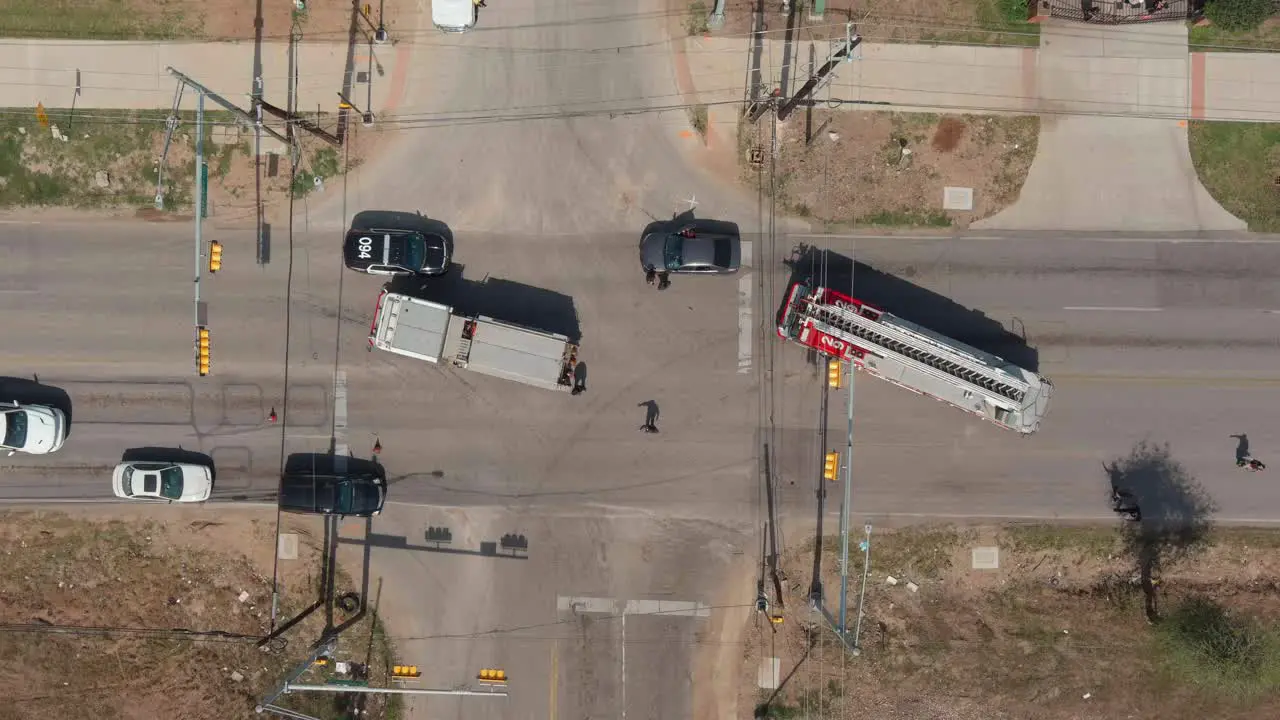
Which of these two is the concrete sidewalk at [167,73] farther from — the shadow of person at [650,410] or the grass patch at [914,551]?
the grass patch at [914,551]

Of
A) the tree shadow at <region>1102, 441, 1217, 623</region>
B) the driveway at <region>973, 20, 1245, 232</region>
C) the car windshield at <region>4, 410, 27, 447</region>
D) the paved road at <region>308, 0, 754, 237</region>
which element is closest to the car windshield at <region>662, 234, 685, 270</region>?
the paved road at <region>308, 0, 754, 237</region>

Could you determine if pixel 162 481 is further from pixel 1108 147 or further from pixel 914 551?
pixel 1108 147

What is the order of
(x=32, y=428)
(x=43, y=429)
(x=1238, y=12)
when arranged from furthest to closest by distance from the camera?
(x=43, y=429) → (x=32, y=428) → (x=1238, y=12)

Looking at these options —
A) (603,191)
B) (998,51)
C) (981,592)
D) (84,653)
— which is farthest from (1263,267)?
(84,653)

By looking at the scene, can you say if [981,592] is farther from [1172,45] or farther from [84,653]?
[84,653]

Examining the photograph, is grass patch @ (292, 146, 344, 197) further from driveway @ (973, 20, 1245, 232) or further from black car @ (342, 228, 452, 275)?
driveway @ (973, 20, 1245, 232)

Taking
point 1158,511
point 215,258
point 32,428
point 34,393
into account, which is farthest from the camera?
point 1158,511

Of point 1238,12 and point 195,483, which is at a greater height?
point 1238,12

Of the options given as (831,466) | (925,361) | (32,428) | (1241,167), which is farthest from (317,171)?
(1241,167)

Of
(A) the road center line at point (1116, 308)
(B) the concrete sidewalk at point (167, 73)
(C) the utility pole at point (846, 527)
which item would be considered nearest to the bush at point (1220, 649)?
(A) the road center line at point (1116, 308)
